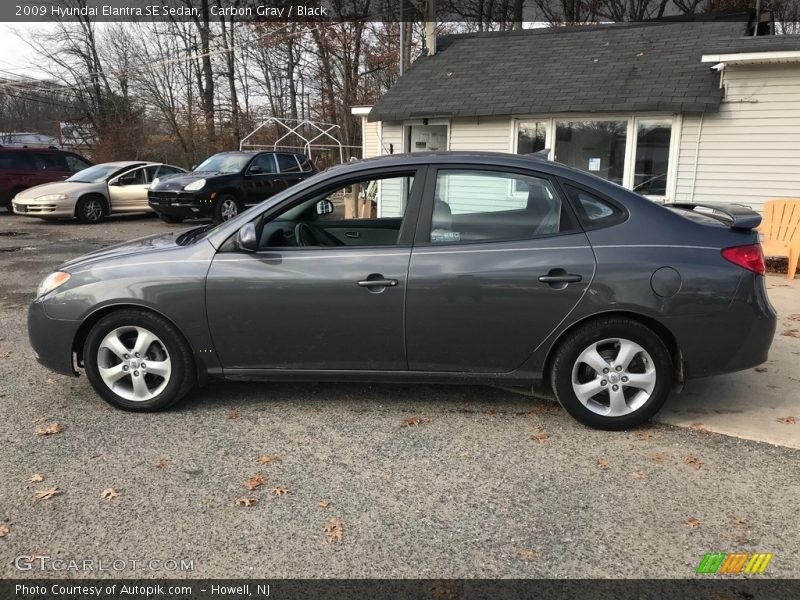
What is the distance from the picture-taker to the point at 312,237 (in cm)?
434

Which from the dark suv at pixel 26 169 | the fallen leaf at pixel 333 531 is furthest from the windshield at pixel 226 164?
the fallen leaf at pixel 333 531

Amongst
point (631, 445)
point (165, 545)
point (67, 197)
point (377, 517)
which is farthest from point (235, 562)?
point (67, 197)

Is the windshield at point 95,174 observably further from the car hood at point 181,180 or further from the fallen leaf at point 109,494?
the fallen leaf at point 109,494

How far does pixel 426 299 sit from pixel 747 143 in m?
8.64

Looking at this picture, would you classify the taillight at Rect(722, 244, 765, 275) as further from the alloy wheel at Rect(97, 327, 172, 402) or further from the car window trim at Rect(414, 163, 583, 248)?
Result: the alloy wheel at Rect(97, 327, 172, 402)

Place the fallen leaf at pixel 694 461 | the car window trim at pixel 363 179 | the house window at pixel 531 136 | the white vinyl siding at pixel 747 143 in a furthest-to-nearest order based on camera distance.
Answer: the house window at pixel 531 136, the white vinyl siding at pixel 747 143, the car window trim at pixel 363 179, the fallen leaf at pixel 694 461

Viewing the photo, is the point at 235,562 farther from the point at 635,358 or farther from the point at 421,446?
the point at 635,358

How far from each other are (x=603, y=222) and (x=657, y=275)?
1.47 feet

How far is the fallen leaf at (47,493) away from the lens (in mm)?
3096

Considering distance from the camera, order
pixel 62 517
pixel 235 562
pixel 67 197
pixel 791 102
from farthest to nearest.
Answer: pixel 67 197 < pixel 791 102 < pixel 62 517 < pixel 235 562

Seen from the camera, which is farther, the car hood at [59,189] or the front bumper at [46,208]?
the car hood at [59,189]

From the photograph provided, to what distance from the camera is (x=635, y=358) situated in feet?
12.3

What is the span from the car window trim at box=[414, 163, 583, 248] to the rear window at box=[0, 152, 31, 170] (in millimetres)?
15783

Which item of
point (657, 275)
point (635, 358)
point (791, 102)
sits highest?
point (791, 102)
